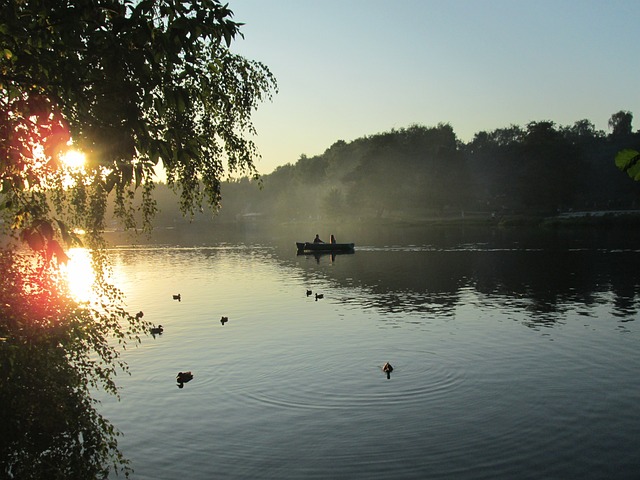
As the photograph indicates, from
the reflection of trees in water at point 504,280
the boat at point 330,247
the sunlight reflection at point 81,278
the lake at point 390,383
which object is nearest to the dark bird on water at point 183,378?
the lake at point 390,383

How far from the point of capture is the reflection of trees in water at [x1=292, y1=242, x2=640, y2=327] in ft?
144

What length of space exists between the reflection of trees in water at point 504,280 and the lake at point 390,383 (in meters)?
0.44

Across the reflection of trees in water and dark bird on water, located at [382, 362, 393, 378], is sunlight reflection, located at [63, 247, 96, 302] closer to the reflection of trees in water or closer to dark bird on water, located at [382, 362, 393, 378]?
the reflection of trees in water

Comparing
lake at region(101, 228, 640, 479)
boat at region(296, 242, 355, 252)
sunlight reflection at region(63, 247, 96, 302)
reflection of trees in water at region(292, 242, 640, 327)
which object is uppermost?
boat at region(296, 242, 355, 252)

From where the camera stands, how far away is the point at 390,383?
25203 mm

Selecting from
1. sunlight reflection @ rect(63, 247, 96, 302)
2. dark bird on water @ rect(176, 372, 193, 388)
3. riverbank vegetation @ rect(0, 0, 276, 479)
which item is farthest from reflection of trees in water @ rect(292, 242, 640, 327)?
riverbank vegetation @ rect(0, 0, 276, 479)

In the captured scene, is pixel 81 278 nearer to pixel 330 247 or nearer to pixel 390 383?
pixel 330 247

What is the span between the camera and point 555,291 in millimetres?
50062

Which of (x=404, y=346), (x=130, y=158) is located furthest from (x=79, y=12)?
(x=404, y=346)

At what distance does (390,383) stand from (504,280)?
117 feet

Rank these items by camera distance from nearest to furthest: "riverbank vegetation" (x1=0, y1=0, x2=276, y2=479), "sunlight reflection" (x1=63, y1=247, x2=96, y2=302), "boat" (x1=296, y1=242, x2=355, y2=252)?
"riverbank vegetation" (x1=0, y1=0, x2=276, y2=479) → "sunlight reflection" (x1=63, y1=247, x2=96, y2=302) → "boat" (x1=296, y1=242, x2=355, y2=252)

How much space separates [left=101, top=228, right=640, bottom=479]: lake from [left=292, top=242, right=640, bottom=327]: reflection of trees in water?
0.44m

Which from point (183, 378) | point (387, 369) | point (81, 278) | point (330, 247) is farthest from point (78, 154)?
point (330, 247)

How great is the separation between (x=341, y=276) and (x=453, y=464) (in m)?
48.0
